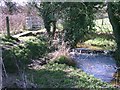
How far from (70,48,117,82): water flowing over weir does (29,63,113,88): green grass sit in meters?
1.29

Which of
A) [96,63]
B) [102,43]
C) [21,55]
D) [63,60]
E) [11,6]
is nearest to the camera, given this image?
[21,55]

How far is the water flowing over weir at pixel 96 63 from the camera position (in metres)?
9.33

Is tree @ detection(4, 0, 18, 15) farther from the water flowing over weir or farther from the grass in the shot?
the grass

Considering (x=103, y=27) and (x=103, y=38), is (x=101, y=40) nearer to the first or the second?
(x=103, y=38)

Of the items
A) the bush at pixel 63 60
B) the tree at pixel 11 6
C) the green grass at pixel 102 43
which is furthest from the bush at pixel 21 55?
the green grass at pixel 102 43

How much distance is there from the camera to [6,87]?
20.2 ft

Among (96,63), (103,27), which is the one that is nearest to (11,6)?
(103,27)

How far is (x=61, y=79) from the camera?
696 centimetres

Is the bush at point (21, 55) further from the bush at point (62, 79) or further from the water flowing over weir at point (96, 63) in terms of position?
the water flowing over weir at point (96, 63)

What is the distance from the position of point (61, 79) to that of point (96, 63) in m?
4.35

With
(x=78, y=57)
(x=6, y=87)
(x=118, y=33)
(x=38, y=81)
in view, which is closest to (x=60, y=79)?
(x=38, y=81)

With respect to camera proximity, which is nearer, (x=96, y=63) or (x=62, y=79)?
(x=62, y=79)

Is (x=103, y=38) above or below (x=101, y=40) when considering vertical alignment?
above

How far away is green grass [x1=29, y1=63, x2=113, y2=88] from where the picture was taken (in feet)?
21.5
